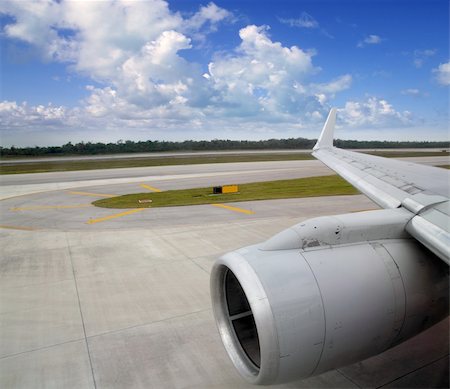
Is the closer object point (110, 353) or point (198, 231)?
point (110, 353)

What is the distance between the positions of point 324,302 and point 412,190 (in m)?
3.05

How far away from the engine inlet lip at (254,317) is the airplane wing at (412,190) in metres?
1.55

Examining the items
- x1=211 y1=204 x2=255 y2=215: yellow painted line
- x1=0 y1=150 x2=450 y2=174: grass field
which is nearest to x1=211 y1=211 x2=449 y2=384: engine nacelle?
x1=211 y1=204 x2=255 y2=215: yellow painted line

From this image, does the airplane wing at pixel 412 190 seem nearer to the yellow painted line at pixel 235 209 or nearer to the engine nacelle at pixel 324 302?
the engine nacelle at pixel 324 302

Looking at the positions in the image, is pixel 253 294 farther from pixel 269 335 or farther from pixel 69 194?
pixel 69 194

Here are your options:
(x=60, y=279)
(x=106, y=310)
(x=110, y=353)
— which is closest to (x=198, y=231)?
(x=60, y=279)

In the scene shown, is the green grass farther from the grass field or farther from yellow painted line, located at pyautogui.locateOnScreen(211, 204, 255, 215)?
the grass field

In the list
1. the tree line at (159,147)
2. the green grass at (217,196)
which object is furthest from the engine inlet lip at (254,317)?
the tree line at (159,147)

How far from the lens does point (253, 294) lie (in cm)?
284

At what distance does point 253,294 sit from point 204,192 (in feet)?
63.9

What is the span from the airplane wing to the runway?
7.57ft

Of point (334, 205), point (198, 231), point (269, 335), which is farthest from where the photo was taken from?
point (334, 205)

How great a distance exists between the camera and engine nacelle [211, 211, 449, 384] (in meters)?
2.81

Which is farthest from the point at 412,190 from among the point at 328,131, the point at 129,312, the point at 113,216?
the point at 113,216
